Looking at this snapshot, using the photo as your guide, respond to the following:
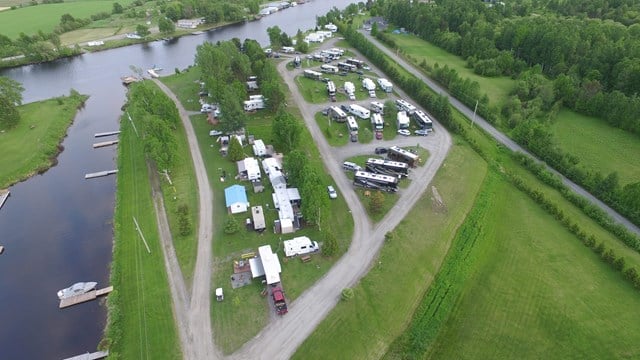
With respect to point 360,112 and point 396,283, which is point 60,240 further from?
point 360,112

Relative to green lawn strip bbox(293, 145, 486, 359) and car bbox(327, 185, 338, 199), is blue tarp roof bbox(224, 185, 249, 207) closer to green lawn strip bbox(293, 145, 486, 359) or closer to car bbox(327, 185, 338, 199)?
car bbox(327, 185, 338, 199)

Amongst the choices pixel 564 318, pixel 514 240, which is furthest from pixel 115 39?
pixel 564 318

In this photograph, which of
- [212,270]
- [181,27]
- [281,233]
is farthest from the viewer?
Result: [181,27]

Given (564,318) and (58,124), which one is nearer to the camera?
(564,318)

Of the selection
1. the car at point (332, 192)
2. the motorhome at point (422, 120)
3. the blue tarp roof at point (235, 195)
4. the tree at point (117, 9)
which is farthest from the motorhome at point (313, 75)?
the tree at point (117, 9)

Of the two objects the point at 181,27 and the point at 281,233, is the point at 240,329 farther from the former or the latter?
the point at 181,27

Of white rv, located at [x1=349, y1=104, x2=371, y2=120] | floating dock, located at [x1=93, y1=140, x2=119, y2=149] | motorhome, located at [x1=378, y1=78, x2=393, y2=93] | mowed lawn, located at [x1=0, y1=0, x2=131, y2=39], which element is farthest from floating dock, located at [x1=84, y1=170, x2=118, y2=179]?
mowed lawn, located at [x1=0, y1=0, x2=131, y2=39]

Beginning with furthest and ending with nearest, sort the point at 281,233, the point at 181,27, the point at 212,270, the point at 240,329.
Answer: the point at 181,27, the point at 281,233, the point at 212,270, the point at 240,329
